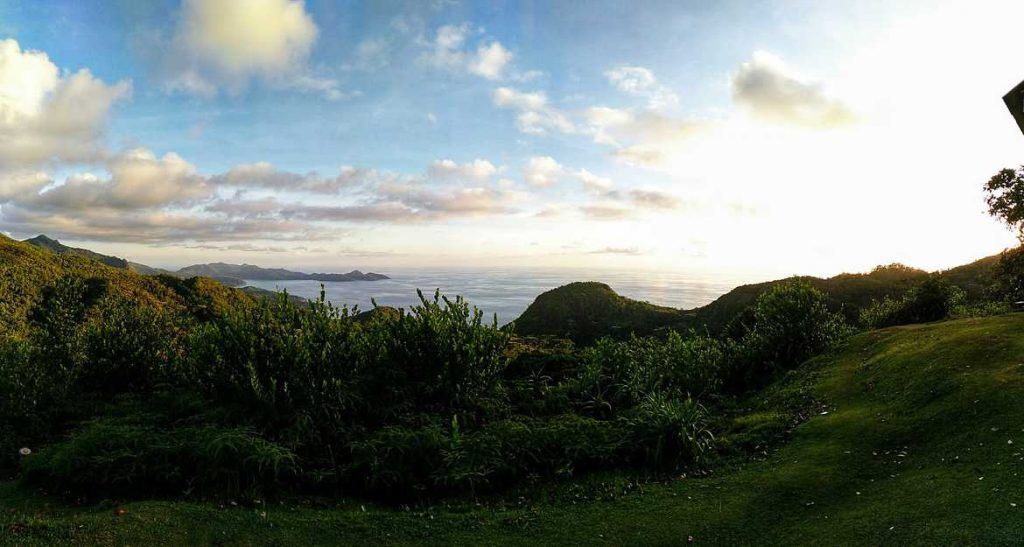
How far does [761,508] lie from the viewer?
8.29m

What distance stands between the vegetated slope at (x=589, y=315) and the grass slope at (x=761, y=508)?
72.4m

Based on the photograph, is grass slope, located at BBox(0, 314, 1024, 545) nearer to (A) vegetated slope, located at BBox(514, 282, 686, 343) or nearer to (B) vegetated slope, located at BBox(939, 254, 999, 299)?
(B) vegetated slope, located at BBox(939, 254, 999, 299)

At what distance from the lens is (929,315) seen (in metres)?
29.3

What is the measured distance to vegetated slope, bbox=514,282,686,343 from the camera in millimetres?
90188

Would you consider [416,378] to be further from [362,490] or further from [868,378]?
[868,378]

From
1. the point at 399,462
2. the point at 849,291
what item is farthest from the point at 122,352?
the point at 849,291

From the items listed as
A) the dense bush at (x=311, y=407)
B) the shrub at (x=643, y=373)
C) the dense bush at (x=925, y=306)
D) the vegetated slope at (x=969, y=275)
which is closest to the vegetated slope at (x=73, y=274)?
the dense bush at (x=311, y=407)

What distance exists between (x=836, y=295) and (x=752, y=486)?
242 feet

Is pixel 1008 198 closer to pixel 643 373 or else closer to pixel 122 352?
pixel 643 373

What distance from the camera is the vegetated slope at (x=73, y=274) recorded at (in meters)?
45.1

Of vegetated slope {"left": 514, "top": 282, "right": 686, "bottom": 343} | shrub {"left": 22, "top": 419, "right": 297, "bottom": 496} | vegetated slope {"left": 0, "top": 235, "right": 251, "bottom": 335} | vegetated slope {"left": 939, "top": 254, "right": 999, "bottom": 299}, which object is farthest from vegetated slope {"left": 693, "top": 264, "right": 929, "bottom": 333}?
vegetated slope {"left": 0, "top": 235, "right": 251, "bottom": 335}

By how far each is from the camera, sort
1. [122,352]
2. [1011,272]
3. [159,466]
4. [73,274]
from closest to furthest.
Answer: [159,466]
[122,352]
[1011,272]
[73,274]

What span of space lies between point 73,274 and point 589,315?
82779 mm

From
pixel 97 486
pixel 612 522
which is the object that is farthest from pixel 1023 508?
pixel 97 486
